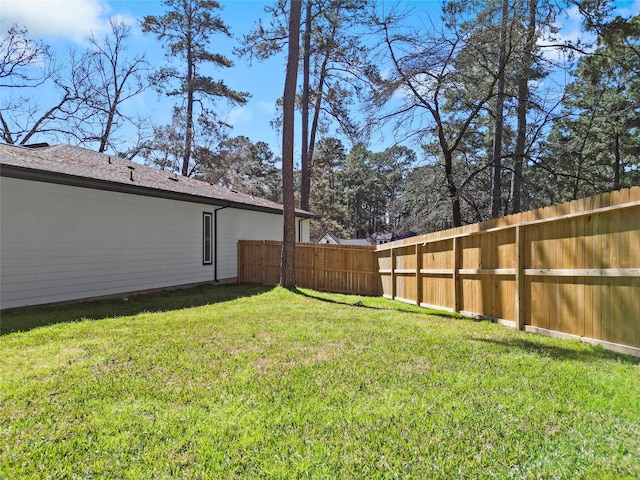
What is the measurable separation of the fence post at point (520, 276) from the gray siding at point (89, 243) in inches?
330

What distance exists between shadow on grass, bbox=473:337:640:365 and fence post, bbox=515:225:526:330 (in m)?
0.68

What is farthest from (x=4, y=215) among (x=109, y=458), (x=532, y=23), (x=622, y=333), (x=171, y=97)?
(x=171, y=97)

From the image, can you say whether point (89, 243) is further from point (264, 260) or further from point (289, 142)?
point (289, 142)

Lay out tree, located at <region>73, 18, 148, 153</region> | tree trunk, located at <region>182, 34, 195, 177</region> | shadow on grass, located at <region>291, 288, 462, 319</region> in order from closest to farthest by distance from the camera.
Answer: shadow on grass, located at <region>291, 288, 462, 319</region>, tree, located at <region>73, 18, 148, 153</region>, tree trunk, located at <region>182, 34, 195, 177</region>

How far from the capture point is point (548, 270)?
4.91 meters

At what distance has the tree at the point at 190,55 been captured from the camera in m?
19.0

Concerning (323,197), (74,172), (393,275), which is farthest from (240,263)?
(323,197)

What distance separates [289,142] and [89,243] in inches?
225

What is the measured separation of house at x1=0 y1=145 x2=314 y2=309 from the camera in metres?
6.84

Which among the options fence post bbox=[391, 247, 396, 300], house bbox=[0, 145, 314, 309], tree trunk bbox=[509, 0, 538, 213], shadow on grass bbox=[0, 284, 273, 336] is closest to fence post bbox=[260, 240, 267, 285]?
house bbox=[0, 145, 314, 309]

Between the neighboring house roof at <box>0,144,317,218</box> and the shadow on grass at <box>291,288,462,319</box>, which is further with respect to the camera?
the shadow on grass at <box>291,288,462,319</box>

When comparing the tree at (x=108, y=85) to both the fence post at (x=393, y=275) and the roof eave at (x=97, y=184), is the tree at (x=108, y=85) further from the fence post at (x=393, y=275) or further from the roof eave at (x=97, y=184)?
the fence post at (x=393, y=275)

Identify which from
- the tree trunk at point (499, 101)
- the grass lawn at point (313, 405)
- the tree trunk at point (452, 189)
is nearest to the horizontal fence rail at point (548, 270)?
the grass lawn at point (313, 405)

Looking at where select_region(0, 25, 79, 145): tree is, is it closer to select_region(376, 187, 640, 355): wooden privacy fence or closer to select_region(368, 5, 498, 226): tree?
select_region(368, 5, 498, 226): tree
